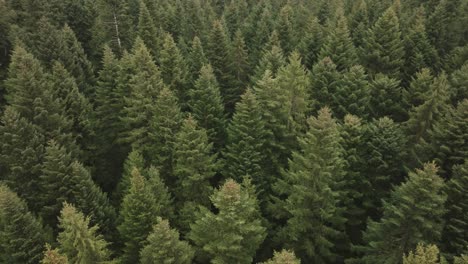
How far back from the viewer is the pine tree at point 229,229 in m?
22.6

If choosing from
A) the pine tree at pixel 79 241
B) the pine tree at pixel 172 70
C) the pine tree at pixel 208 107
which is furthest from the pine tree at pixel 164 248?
the pine tree at pixel 172 70

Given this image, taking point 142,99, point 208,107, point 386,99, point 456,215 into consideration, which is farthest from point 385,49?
point 142,99

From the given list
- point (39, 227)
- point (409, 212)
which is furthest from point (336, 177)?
point (39, 227)

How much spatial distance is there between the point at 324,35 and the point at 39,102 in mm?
33864

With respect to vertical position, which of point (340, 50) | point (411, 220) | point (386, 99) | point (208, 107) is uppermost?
point (340, 50)

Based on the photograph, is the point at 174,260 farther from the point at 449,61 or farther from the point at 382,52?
the point at 449,61

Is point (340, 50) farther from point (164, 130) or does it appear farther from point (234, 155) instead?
point (164, 130)

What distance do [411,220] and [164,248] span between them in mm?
14070

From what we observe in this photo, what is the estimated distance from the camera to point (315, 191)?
24.9m

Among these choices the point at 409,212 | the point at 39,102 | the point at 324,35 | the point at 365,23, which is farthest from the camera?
the point at 365,23

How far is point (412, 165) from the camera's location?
29.2 metres

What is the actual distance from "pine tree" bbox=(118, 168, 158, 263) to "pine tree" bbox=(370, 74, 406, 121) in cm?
2248

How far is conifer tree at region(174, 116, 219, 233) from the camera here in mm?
28469

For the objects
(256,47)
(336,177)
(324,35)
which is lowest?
Answer: (336,177)
